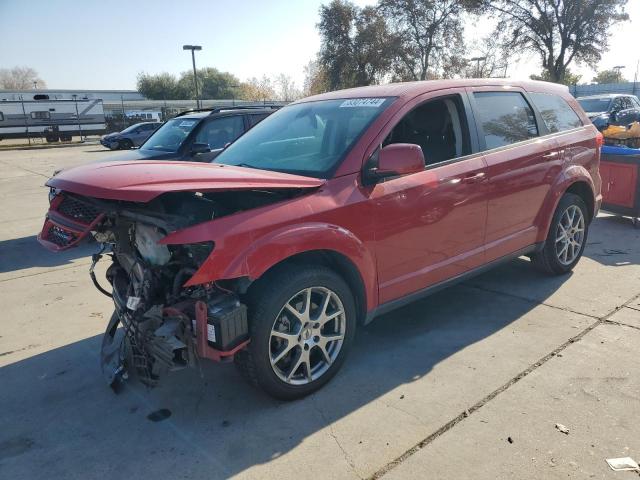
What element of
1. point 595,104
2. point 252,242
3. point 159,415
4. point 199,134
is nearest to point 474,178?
point 252,242

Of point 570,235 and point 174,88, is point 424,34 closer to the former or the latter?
point 570,235

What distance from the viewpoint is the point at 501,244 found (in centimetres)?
434

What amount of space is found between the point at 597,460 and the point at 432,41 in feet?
116

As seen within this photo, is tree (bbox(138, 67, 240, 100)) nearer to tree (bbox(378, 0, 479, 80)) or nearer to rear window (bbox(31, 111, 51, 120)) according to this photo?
rear window (bbox(31, 111, 51, 120))

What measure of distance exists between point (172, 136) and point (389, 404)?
20.0ft

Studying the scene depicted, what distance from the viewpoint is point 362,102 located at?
12.5ft

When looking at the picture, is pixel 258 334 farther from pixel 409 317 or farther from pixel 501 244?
pixel 501 244

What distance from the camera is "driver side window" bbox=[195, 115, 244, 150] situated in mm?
7688

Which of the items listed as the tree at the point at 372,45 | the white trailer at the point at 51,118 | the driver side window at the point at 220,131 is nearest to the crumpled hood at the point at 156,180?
the driver side window at the point at 220,131

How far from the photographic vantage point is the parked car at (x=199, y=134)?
24.1 feet

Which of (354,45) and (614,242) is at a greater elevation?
(354,45)

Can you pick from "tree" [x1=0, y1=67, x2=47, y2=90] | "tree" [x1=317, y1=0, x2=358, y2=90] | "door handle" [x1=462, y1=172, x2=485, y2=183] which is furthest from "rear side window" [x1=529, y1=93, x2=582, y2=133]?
"tree" [x1=0, y1=67, x2=47, y2=90]

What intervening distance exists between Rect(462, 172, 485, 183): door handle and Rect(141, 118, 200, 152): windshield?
16.1 feet

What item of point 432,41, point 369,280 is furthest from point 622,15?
point 369,280
